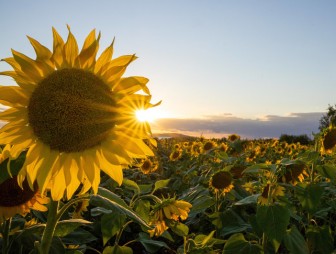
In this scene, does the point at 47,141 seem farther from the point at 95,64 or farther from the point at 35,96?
the point at 95,64

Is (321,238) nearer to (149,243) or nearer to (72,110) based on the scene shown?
(149,243)

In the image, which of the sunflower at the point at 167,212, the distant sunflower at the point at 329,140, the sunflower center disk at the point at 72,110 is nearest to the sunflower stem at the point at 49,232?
the sunflower center disk at the point at 72,110

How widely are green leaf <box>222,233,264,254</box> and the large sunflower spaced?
1.65 metres

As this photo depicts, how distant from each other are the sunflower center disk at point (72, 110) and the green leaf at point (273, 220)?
1.63 meters

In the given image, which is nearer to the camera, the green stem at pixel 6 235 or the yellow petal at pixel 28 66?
the yellow petal at pixel 28 66

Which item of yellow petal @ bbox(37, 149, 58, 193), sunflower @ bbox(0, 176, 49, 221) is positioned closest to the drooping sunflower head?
sunflower @ bbox(0, 176, 49, 221)

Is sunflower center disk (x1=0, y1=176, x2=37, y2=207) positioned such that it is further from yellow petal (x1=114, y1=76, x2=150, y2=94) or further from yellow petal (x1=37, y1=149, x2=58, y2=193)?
yellow petal (x1=114, y1=76, x2=150, y2=94)

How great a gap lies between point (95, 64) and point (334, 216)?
6.50 metres

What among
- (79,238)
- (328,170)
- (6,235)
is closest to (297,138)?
(328,170)

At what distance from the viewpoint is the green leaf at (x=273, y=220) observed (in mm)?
3035

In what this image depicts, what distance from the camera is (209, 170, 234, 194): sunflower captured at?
15.9ft

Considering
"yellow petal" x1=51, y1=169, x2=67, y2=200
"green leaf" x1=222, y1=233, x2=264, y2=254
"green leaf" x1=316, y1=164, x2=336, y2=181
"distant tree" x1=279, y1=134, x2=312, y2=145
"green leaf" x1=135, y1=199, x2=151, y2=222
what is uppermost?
"yellow petal" x1=51, y1=169, x2=67, y2=200

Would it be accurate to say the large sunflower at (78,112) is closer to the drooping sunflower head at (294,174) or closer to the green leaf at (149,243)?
the green leaf at (149,243)

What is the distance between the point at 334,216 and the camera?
725 centimetres
